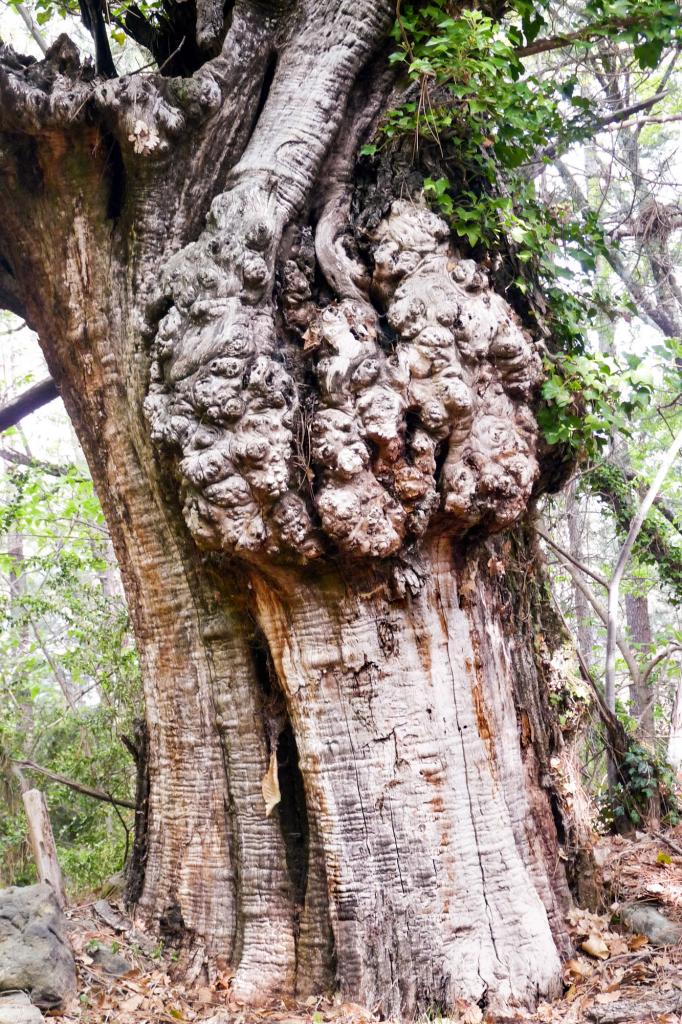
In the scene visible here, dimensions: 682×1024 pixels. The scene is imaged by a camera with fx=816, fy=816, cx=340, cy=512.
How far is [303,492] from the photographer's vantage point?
3.24 meters

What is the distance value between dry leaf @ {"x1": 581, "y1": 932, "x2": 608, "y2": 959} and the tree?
14 centimetres

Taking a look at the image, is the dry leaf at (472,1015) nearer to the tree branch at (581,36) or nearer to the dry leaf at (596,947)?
the dry leaf at (596,947)

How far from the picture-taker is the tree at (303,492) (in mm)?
3232

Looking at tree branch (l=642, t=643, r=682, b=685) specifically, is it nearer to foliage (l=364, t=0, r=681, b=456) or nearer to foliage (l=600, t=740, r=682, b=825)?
foliage (l=600, t=740, r=682, b=825)

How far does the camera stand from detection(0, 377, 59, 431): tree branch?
475cm

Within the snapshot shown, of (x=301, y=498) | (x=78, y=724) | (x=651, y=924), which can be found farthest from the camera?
(x=78, y=724)

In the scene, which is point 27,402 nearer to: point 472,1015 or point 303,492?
point 303,492

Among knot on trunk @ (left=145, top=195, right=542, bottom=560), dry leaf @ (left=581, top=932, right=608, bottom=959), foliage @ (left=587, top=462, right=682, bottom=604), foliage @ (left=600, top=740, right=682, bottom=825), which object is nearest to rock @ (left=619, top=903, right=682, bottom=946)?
dry leaf @ (left=581, top=932, right=608, bottom=959)

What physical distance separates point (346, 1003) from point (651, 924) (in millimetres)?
1526

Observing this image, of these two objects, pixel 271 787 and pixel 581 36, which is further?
pixel 581 36

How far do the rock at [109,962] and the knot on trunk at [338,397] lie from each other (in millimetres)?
1951

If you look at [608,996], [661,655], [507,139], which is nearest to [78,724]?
[661,655]

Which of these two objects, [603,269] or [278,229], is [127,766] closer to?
[278,229]

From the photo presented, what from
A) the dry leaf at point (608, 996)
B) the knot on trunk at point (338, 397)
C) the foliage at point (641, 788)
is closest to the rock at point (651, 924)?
the dry leaf at point (608, 996)
